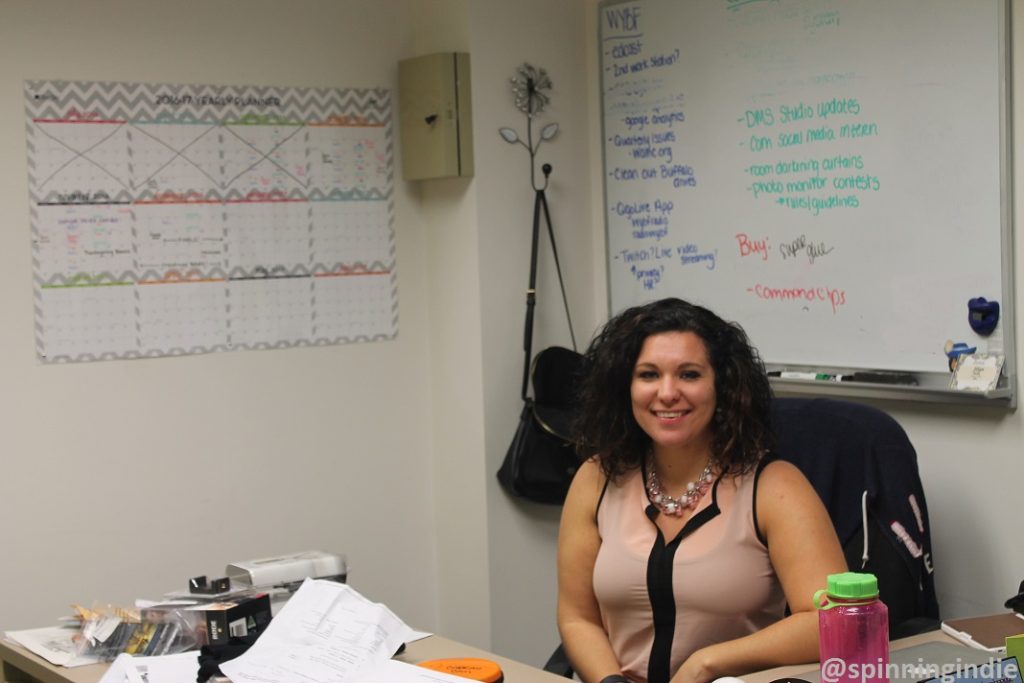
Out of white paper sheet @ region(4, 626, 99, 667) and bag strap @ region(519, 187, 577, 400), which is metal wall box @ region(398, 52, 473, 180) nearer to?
bag strap @ region(519, 187, 577, 400)

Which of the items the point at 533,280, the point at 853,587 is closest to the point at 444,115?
the point at 533,280

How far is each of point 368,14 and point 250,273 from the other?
2.91 feet

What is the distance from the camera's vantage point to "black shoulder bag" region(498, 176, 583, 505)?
3729 mm

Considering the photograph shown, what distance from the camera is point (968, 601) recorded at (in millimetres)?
3012

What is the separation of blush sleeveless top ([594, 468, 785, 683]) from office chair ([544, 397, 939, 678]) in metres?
0.22

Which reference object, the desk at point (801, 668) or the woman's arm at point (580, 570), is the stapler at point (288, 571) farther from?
the desk at point (801, 668)

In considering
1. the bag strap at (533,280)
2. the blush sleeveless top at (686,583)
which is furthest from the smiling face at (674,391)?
the bag strap at (533,280)

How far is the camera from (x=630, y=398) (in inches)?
103

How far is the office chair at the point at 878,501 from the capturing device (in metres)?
2.68

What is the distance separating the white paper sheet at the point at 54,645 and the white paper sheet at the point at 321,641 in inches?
14.0

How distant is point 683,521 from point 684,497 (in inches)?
1.9

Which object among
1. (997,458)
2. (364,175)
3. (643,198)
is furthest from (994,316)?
(364,175)

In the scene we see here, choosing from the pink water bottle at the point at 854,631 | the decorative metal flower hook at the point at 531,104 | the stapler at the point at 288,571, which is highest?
the decorative metal flower hook at the point at 531,104

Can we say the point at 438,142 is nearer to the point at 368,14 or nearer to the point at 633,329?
the point at 368,14
